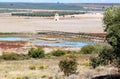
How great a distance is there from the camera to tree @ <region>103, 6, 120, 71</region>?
22109 millimetres

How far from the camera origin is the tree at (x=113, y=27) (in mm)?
22109

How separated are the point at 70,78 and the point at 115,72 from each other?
13.2ft

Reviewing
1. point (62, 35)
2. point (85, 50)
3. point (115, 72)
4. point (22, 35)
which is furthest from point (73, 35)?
point (115, 72)

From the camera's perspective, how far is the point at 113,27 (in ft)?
73.0

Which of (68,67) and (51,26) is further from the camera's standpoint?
(51,26)

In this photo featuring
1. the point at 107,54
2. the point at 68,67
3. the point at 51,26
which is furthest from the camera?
the point at 51,26

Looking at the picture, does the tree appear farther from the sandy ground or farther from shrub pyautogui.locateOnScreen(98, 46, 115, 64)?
the sandy ground

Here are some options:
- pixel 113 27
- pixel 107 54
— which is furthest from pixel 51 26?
pixel 113 27

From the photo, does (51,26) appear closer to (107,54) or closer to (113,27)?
(107,54)

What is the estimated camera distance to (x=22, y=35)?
8681cm

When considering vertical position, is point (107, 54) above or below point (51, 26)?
above

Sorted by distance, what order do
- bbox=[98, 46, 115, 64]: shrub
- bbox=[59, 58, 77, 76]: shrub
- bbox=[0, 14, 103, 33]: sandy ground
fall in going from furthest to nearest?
bbox=[0, 14, 103, 33]: sandy ground < bbox=[59, 58, 77, 76]: shrub < bbox=[98, 46, 115, 64]: shrub

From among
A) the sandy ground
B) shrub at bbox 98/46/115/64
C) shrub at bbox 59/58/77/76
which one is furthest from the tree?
the sandy ground

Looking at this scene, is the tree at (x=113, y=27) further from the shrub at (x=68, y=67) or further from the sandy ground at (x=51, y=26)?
the sandy ground at (x=51, y=26)
